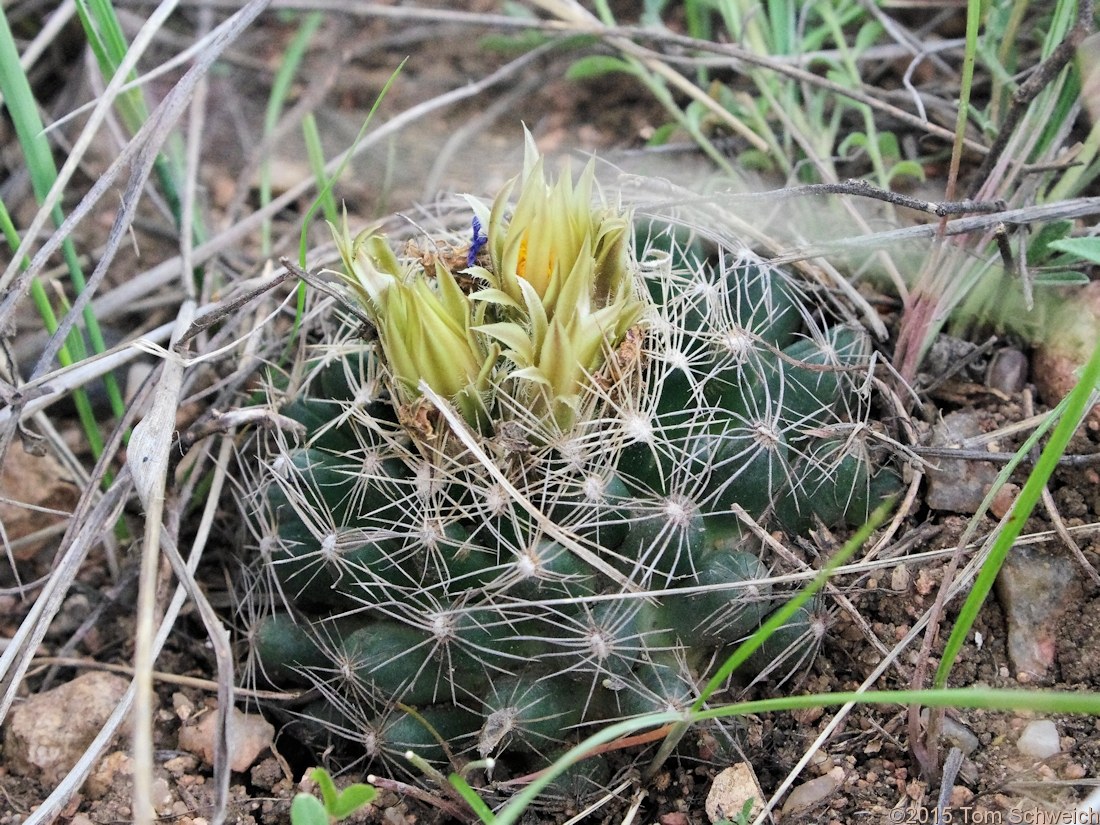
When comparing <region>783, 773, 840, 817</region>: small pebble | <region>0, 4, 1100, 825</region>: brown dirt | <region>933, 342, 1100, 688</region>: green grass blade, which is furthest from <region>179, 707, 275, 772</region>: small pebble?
<region>933, 342, 1100, 688</region>: green grass blade

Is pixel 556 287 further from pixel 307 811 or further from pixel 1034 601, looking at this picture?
pixel 1034 601

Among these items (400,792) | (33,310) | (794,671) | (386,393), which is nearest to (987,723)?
(794,671)

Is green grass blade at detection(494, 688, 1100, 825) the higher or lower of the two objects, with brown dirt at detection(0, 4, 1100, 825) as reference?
higher

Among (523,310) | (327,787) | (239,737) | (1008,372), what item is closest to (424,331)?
(523,310)

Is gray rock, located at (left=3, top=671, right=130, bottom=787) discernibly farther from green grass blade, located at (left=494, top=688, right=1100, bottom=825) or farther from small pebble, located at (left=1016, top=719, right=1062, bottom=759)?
small pebble, located at (left=1016, top=719, right=1062, bottom=759)

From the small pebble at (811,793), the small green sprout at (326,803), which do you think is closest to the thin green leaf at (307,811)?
the small green sprout at (326,803)

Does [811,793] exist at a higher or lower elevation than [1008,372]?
lower
